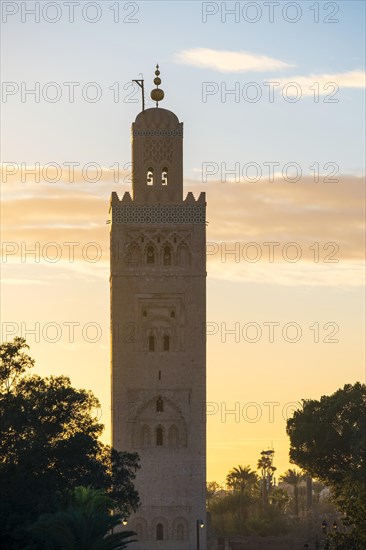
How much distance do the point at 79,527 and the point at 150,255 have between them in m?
33.5

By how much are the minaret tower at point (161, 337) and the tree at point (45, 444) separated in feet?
40.0

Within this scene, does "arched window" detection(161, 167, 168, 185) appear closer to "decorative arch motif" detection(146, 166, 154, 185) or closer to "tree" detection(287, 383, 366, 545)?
"decorative arch motif" detection(146, 166, 154, 185)

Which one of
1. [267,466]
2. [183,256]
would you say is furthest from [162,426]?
[267,466]

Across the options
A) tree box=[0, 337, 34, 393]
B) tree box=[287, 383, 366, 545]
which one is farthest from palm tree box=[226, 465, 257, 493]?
tree box=[0, 337, 34, 393]

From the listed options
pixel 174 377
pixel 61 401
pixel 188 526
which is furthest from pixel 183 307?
pixel 61 401

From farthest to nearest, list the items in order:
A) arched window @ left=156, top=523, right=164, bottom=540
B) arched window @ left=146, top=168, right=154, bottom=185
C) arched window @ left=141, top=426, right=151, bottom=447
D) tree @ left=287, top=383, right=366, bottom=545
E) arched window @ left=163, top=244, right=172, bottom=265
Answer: tree @ left=287, top=383, right=366, bottom=545, arched window @ left=146, top=168, right=154, bottom=185, arched window @ left=163, top=244, right=172, bottom=265, arched window @ left=141, top=426, right=151, bottom=447, arched window @ left=156, top=523, right=164, bottom=540

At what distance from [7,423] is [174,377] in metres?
23.0

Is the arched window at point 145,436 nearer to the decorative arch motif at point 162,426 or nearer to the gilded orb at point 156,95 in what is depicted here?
the decorative arch motif at point 162,426

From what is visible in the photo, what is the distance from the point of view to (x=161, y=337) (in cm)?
8894

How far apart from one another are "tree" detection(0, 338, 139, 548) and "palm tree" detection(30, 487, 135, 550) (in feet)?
9.69

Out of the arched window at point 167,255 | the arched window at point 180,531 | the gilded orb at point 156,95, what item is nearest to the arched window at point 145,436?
the arched window at point 180,531

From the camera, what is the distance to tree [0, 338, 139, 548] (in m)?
64.7

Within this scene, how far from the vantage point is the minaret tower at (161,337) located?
287 ft

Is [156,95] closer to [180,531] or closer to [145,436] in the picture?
[145,436]
